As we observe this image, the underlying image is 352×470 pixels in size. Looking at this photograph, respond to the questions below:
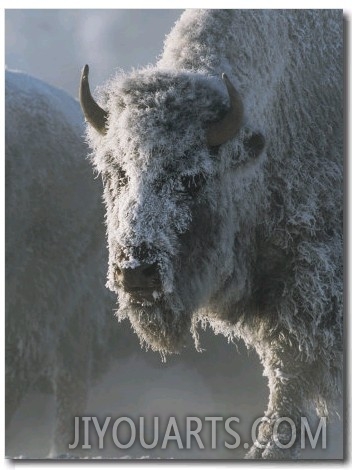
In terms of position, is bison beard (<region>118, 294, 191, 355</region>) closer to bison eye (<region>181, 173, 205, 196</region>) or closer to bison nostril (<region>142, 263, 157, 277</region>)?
bison nostril (<region>142, 263, 157, 277</region>)

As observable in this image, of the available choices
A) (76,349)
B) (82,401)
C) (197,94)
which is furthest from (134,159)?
(76,349)

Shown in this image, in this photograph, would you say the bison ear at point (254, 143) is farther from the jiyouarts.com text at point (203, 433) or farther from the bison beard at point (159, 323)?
the jiyouarts.com text at point (203, 433)

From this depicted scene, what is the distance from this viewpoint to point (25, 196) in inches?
174

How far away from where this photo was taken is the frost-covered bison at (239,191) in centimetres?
292

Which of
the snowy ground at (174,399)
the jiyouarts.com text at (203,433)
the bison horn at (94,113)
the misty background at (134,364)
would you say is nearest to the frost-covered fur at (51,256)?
the snowy ground at (174,399)

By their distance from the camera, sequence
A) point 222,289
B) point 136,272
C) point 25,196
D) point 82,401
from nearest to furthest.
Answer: point 136,272 < point 222,289 < point 82,401 < point 25,196

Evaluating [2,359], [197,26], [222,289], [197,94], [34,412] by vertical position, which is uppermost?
[197,26]

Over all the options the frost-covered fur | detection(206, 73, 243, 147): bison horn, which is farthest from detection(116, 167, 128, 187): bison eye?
the frost-covered fur

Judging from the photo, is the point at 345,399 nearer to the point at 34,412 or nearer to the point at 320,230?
the point at 320,230

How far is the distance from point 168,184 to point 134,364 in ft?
4.77

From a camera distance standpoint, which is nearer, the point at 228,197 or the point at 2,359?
the point at 228,197

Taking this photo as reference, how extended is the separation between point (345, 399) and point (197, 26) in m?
1.36

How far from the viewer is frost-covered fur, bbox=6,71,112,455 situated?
435 cm

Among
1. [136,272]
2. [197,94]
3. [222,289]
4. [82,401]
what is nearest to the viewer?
[136,272]
